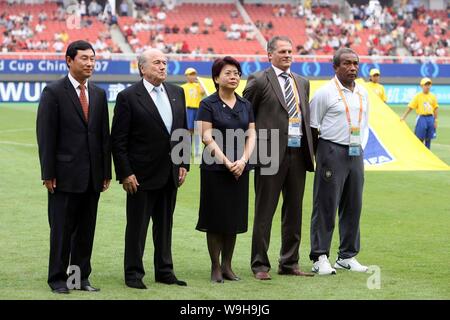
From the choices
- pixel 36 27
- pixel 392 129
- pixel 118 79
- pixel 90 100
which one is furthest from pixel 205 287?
pixel 36 27

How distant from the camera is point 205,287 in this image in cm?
812

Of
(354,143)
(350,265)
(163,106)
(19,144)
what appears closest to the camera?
(163,106)

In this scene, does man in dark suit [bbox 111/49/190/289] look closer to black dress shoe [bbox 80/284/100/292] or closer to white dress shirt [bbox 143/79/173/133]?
white dress shirt [bbox 143/79/173/133]

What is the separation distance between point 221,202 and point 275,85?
1208 millimetres

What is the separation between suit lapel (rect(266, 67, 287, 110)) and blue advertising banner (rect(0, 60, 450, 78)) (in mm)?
27804

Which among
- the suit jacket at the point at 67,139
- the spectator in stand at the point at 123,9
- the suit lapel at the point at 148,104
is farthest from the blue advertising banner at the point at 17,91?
the suit jacket at the point at 67,139

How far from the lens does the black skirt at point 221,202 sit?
8.38 meters

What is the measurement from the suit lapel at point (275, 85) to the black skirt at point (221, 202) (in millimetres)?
784

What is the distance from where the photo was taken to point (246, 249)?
33.8ft

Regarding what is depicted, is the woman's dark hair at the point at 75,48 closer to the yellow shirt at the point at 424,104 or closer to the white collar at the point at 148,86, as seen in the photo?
the white collar at the point at 148,86

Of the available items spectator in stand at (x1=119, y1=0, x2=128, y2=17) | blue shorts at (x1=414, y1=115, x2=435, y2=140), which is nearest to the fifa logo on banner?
blue shorts at (x1=414, y1=115, x2=435, y2=140)

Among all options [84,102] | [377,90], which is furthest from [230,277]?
[377,90]

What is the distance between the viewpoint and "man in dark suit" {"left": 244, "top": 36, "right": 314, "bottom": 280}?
28.8 feet

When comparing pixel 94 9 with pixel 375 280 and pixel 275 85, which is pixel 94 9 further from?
pixel 375 280
